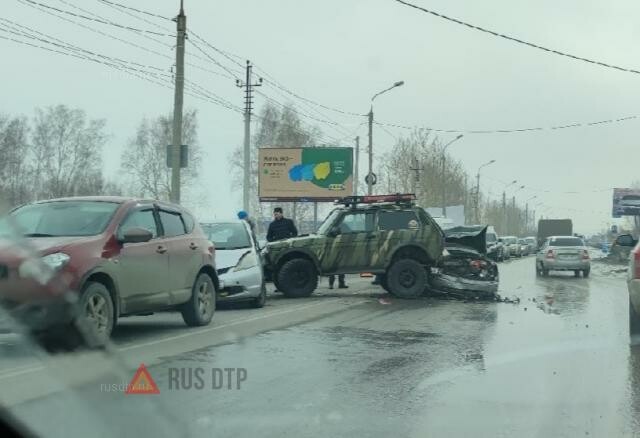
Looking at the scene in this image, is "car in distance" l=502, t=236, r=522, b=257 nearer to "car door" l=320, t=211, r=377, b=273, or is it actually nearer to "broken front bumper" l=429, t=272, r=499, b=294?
"broken front bumper" l=429, t=272, r=499, b=294

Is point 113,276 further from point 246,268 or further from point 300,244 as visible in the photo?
point 300,244

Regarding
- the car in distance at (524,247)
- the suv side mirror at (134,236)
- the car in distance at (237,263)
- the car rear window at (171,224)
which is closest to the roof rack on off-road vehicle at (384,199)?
the car in distance at (237,263)

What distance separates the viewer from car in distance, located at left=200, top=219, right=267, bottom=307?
1241 centimetres

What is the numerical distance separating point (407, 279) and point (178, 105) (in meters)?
7.97

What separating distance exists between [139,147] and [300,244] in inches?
2135

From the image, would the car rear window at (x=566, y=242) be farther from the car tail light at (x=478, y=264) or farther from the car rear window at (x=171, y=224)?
the car rear window at (x=171, y=224)

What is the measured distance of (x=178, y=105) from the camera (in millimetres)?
18953

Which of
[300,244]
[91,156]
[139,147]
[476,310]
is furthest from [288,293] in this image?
[139,147]

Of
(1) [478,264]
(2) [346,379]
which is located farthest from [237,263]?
(2) [346,379]

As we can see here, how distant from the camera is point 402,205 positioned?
15289 mm

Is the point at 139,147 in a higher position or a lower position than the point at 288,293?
higher

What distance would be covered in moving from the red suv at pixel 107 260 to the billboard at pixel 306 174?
28765 millimetres

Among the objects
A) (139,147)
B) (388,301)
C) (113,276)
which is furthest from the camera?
(139,147)

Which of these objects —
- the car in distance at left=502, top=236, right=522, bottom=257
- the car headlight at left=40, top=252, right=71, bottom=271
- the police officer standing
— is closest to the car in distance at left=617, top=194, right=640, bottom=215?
the car in distance at left=502, top=236, right=522, bottom=257
